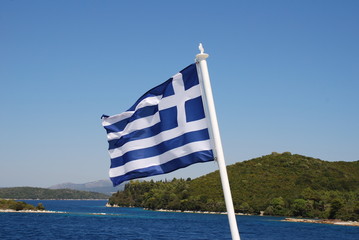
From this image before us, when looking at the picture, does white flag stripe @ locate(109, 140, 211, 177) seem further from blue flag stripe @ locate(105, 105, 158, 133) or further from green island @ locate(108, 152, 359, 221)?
green island @ locate(108, 152, 359, 221)

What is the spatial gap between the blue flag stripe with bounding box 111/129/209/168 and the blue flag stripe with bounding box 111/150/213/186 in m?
Result: 0.30

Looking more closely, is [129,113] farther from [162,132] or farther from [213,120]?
[213,120]

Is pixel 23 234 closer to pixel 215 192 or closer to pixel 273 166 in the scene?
pixel 215 192

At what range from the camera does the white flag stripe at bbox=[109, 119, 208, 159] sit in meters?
9.18

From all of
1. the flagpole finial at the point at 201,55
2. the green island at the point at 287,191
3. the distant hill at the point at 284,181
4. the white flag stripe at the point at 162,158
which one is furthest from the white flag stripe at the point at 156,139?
the distant hill at the point at 284,181

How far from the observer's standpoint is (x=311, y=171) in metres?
182

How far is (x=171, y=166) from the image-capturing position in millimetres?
9539

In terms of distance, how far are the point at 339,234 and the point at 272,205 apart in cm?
6157

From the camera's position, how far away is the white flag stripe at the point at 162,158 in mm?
9109

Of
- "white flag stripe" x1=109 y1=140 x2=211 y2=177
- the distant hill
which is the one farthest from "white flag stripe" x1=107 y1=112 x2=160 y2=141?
the distant hill

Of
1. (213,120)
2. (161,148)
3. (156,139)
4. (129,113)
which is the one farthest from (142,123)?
(213,120)

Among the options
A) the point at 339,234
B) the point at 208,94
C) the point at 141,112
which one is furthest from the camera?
the point at 339,234

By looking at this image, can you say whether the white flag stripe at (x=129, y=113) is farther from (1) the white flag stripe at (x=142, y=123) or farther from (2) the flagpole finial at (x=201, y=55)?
(2) the flagpole finial at (x=201, y=55)

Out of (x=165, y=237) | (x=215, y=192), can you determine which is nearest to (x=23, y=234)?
(x=165, y=237)
